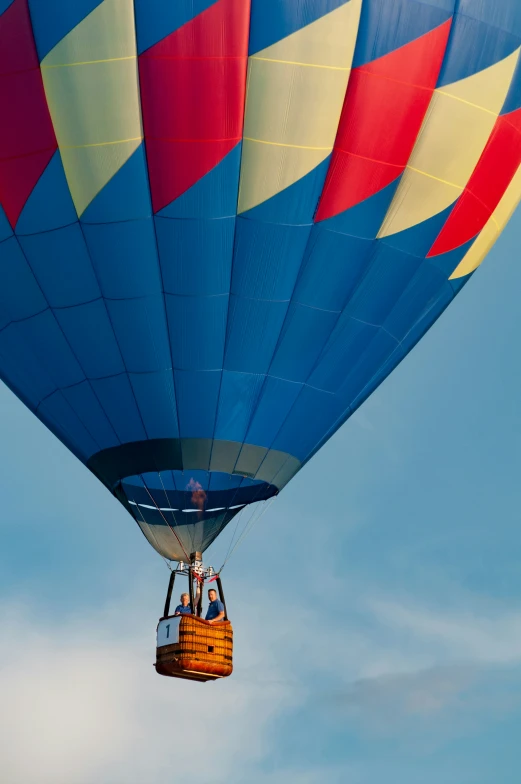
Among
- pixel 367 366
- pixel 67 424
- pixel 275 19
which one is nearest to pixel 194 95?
pixel 275 19

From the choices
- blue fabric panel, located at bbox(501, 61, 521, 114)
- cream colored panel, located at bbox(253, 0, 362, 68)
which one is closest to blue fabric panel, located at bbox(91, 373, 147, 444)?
cream colored panel, located at bbox(253, 0, 362, 68)

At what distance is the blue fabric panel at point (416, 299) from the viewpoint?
57.3 feet

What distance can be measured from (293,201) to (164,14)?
2133 mm

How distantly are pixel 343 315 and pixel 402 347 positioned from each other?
4.11 feet

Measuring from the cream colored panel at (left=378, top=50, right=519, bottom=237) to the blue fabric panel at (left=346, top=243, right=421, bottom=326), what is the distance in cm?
28

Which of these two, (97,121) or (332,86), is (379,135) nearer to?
(332,86)

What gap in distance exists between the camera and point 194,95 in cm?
1598

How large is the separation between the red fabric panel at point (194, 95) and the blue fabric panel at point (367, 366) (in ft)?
8.67

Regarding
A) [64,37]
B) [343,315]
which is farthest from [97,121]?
[343,315]

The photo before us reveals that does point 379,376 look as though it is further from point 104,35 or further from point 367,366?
point 104,35

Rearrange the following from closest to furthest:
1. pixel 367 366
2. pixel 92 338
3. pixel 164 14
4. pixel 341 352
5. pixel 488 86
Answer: pixel 164 14 → pixel 92 338 → pixel 488 86 → pixel 341 352 → pixel 367 366

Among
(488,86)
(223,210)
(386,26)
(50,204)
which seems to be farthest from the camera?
(488,86)

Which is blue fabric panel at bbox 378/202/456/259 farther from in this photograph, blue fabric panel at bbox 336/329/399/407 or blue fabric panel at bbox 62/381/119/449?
blue fabric panel at bbox 62/381/119/449

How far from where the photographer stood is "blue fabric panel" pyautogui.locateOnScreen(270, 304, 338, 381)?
55.3 ft
